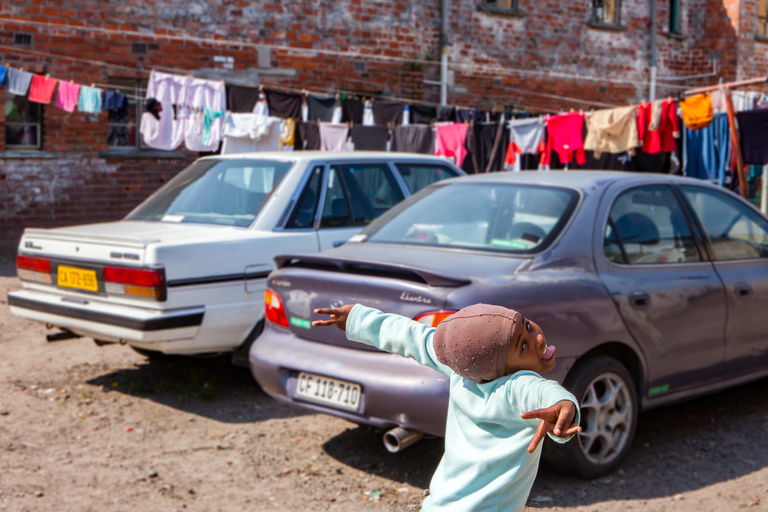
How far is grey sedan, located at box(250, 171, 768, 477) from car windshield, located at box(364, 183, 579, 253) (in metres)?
0.01

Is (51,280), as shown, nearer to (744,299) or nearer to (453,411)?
(453,411)

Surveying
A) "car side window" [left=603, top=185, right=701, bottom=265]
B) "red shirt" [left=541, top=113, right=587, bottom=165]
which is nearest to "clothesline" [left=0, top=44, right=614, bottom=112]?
"red shirt" [left=541, top=113, right=587, bottom=165]

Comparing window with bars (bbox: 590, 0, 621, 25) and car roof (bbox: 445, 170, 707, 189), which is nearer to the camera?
car roof (bbox: 445, 170, 707, 189)

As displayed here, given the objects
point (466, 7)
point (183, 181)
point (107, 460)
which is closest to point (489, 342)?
point (107, 460)

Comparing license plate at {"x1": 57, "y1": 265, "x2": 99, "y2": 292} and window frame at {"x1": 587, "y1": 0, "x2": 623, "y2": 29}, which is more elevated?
window frame at {"x1": 587, "y1": 0, "x2": 623, "y2": 29}

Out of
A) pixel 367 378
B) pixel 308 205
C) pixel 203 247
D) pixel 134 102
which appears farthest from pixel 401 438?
pixel 134 102

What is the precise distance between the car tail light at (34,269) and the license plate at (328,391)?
2403mm

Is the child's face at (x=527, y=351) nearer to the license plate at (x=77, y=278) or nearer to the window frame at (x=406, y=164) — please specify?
the license plate at (x=77, y=278)

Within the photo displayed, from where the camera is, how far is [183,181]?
20.8ft

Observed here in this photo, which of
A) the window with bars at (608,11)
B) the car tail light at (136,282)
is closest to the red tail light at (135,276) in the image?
the car tail light at (136,282)

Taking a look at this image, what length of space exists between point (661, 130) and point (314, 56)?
22.3 ft

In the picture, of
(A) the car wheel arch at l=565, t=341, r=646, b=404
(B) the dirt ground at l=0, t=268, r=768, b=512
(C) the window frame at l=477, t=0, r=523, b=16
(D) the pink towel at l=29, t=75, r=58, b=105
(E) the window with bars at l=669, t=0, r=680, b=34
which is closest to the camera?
(B) the dirt ground at l=0, t=268, r=768, b=512

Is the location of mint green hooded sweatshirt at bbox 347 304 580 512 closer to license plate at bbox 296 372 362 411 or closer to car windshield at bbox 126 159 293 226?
license plate at bbox 296 372 362 411

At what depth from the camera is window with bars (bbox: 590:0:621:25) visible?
18.8 metres
